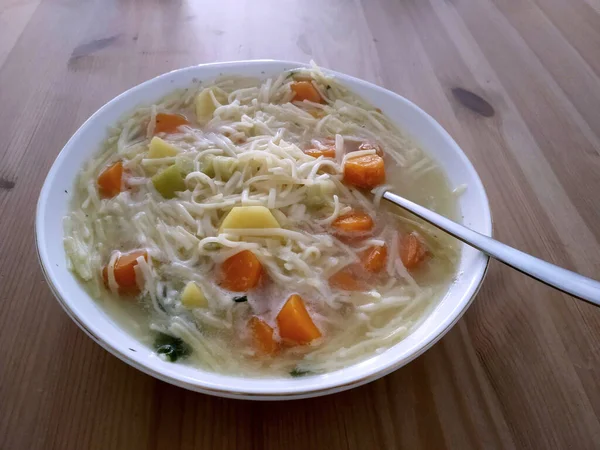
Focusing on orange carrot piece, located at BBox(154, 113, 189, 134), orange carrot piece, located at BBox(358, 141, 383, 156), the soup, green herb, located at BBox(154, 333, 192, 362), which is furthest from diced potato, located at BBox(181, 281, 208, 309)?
orange carrot piece, located at BBox(358, 141, 383, 156)

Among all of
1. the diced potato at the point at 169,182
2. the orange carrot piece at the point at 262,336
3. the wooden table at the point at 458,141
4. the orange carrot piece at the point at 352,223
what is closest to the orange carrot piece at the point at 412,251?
the orange carrot piece at the point at 352,223

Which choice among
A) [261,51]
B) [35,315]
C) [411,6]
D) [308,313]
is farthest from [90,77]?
[411,6]

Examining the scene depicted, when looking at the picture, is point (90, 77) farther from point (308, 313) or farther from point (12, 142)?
point (308, 313)

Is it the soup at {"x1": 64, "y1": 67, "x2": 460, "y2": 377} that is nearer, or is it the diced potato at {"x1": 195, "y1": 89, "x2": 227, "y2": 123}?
the soup at {"x1": 64, "y1": 67, "x2": 460, "y2": 377}

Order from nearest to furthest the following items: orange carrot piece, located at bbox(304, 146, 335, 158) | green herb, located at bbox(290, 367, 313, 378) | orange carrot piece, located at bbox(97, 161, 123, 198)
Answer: green herb, located at bbox(290, 367, 313, 378), orange carrot piece, located at bbox(97, 161, 123, 198), orange carrot piece, located at bbox(304, 146, 335, 158)

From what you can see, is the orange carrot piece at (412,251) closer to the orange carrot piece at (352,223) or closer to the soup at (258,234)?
the soup at (258,234)

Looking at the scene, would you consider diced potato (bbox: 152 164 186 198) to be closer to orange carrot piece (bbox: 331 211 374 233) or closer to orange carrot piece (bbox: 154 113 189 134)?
orange carrot piece (bbox: 154 113 189 134)
